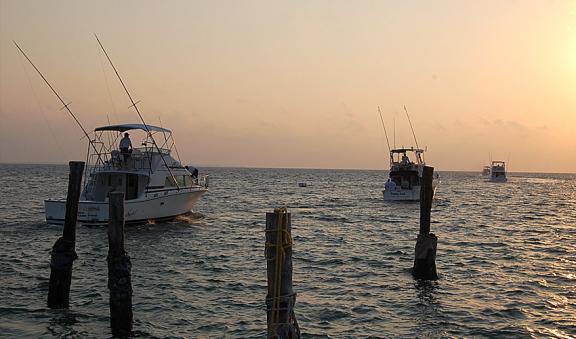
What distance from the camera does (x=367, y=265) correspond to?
61.4ft

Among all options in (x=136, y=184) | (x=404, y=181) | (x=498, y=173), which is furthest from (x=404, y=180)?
(x=498, y=173)

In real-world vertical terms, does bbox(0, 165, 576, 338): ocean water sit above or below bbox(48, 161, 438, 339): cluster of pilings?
below

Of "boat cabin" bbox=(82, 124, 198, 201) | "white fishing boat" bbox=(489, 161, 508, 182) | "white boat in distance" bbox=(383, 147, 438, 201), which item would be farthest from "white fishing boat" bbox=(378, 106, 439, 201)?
"white fishing boat" bbox=(489, 161, 508, 182)

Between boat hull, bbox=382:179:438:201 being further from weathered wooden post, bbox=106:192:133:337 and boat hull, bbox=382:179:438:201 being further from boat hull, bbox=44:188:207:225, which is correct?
weathered wooden post, bbox=106:192:133:337

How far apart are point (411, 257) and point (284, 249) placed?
13233 mm

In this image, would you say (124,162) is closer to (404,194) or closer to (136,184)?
(136,184)

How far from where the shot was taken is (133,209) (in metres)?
26.1

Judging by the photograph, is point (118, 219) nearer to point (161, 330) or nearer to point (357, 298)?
point (161, 330)

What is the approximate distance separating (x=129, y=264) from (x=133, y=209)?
15.6 meters

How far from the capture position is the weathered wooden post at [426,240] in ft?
51.0

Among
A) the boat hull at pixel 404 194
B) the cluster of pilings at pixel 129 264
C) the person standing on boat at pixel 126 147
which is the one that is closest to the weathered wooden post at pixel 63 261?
the cluster of pilings at pixel 129 264

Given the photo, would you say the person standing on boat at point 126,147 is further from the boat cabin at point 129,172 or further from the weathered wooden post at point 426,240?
the weathered wooden post at point 426,240

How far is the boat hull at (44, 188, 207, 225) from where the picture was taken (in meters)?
25.1

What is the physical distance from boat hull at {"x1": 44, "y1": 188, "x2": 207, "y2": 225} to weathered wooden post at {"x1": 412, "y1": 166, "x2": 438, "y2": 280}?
15027mm
